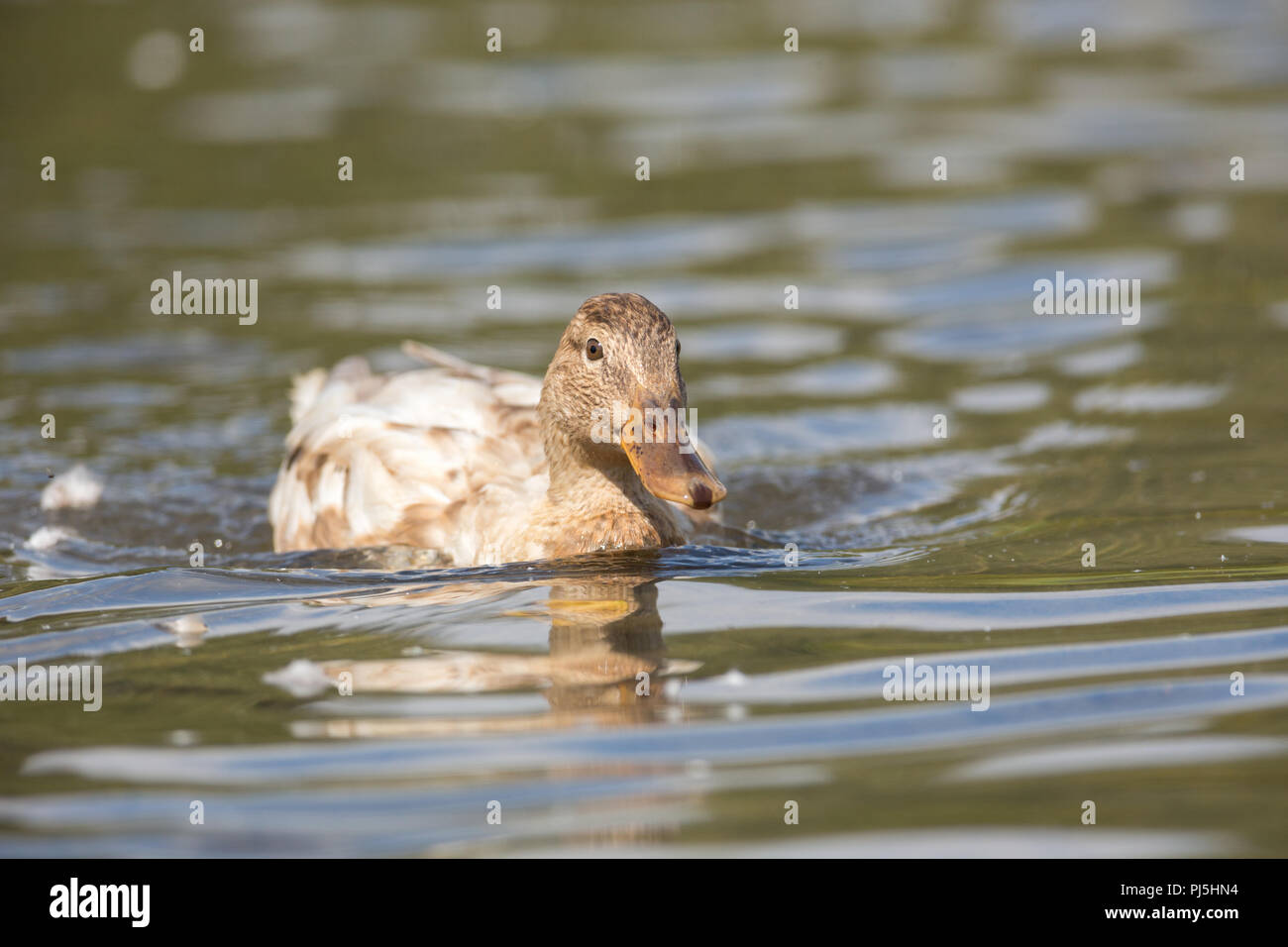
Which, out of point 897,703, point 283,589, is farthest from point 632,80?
point 897,703

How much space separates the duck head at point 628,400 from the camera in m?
6.40

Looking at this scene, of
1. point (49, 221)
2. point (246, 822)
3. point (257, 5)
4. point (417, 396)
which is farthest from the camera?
point (257, 5)

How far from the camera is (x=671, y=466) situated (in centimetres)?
640

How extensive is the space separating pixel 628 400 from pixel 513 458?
1.52m

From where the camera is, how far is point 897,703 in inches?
214

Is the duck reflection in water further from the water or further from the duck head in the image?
the duck head

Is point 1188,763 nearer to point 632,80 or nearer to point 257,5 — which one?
point 632,80

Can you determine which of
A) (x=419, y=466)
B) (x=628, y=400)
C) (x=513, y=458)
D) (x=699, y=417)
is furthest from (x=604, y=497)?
(x=699, y=417)

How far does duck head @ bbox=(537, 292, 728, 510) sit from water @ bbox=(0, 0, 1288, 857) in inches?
19.8

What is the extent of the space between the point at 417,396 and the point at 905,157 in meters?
8.48

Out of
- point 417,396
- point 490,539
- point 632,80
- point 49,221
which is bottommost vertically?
point 490,539

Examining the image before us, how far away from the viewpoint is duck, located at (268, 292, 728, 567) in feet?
22.1

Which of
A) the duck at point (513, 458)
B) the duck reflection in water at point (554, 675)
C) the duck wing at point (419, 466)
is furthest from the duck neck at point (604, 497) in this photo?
the duck reflection in water at point (554, 675)

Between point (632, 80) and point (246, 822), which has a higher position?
point (632, 80)
